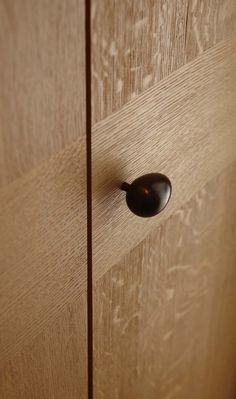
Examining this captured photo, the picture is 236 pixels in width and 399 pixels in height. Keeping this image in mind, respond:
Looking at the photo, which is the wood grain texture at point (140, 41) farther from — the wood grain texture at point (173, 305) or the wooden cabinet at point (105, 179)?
the wood grain texture at point (173, 305)

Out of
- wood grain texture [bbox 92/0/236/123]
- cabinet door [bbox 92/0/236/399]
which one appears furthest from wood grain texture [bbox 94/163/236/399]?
wood grain texture [bbox 92/0/236/123]

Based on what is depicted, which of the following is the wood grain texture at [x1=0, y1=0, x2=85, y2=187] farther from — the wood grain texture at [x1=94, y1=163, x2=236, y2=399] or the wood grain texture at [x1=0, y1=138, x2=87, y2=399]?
the wood grain texture at [x1=94, y1=163, x2=236, y2=399]

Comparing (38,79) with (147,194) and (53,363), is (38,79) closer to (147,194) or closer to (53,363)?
(147,194)

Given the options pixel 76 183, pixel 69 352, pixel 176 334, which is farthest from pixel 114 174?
pixel 176 334

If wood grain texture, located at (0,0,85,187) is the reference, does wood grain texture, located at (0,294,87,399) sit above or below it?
below

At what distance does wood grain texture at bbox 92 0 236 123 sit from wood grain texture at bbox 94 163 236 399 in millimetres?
161

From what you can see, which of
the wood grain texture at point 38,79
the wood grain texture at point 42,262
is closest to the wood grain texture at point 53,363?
the wood grain texture at point 42,262

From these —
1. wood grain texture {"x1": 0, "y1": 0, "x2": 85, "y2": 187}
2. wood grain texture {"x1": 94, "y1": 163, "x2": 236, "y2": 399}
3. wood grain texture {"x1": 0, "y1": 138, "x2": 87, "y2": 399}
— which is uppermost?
wood grain texture {"x1": 0, "y1": 0, "x2": 85, "y2": 187}

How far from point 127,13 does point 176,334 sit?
0.42 m

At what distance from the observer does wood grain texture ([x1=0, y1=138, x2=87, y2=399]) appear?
44 cm

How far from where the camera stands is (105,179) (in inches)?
20.0

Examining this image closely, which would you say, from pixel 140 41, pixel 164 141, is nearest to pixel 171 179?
pixel 164 141

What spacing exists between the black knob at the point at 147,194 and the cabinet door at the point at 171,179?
0.7 inches

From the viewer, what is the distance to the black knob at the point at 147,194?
0.51m
